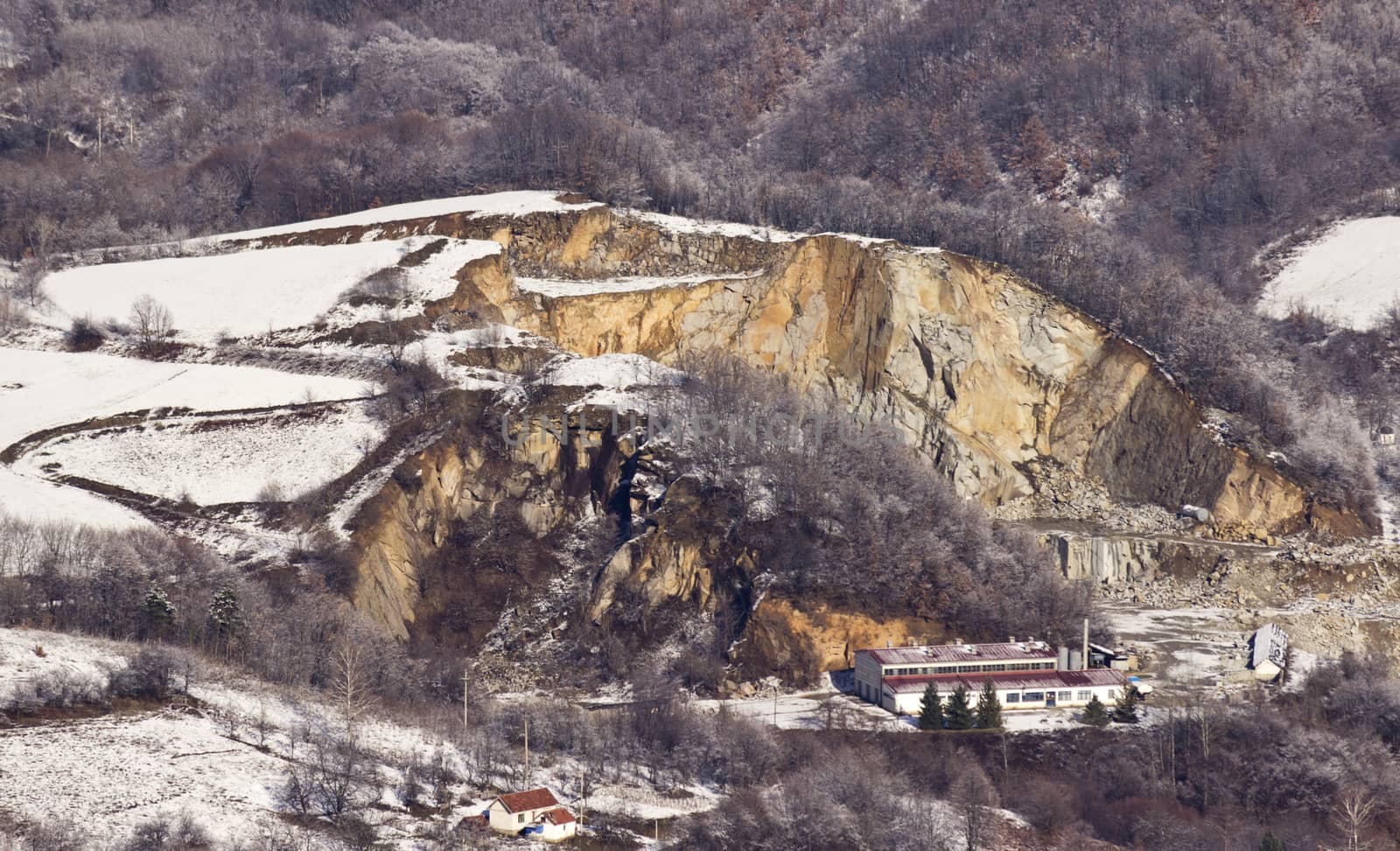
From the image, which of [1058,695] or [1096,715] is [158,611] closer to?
[1058,695]

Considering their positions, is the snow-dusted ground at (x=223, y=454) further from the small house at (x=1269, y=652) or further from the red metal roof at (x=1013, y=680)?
the small house at (x=1269, y=652)

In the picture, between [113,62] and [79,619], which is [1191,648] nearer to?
[79,619]

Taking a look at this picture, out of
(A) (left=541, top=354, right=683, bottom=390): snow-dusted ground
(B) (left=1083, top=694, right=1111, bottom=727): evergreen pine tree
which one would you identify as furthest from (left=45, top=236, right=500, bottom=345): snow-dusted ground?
(B) (left=1083, top=694, right=1111, bottom=727): evergreen pine tree

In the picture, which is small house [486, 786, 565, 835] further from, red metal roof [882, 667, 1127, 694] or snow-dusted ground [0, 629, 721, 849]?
red metal roof [882, 667, 1127, 694]

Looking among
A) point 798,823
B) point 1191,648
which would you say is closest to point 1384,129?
point 1191,648

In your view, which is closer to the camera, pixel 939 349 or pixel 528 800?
pixel 528 800

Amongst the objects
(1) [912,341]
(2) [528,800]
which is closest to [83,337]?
(1) [912,341]
